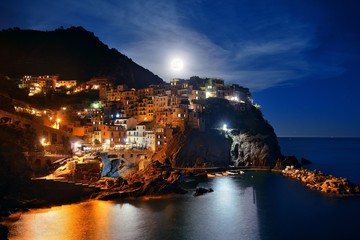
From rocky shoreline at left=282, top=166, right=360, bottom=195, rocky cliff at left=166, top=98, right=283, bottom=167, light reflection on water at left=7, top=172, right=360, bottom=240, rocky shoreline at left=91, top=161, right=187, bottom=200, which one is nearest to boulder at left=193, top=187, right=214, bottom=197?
light reflection on water at left=7, top=172, right=360, bottom=240

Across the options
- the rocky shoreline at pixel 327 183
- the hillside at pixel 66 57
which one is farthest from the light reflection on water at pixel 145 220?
the hillside at pixel 66 57

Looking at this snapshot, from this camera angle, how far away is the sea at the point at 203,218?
95.5 ft

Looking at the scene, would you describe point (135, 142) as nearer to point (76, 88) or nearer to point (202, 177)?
point (202, 177)

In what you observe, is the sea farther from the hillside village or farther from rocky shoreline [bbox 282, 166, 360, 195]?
the hillside village

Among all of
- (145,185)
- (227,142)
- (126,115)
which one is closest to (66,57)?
(126,115)

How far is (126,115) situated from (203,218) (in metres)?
43.3

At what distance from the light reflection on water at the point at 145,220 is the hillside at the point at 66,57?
62.7 meters

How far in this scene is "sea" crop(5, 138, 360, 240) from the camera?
95.5ft

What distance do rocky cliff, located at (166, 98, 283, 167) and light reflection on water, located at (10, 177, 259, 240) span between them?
19304mm

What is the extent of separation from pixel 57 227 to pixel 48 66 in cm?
9037

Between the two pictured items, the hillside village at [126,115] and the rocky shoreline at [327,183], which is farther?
the hillside village at [126,115]

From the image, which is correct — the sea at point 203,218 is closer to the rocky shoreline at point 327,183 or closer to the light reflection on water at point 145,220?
the light reflection on water at point 145,220

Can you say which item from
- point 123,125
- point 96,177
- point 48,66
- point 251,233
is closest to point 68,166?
point 96,177

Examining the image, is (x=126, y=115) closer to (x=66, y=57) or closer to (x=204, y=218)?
(x=204, y=218)
